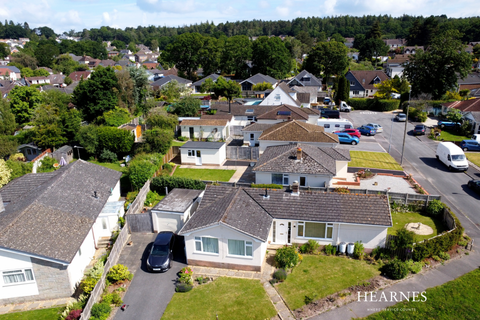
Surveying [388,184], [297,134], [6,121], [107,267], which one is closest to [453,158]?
[388,184]

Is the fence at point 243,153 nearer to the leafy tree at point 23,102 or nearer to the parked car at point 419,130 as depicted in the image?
the parked car at point 419,130

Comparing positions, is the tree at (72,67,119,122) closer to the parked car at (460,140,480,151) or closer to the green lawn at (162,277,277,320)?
the green lawn at (162,277,277,320)

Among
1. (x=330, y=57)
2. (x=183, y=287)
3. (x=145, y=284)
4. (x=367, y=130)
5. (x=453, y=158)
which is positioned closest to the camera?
(x=183, y=287)

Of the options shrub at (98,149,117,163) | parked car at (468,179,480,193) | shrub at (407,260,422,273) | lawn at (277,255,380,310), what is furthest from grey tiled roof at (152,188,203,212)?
parked car at (468,179,480,193)

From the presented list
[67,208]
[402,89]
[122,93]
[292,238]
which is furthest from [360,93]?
[67,208]

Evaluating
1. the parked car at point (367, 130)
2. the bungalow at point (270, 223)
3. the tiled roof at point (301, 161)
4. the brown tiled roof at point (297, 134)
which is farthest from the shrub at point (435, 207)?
the parked car at point (367, 130)

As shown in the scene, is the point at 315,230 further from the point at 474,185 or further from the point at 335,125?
the point at 335,125

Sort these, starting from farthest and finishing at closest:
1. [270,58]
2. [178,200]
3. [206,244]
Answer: [270,58], [178,200], [206,244]
